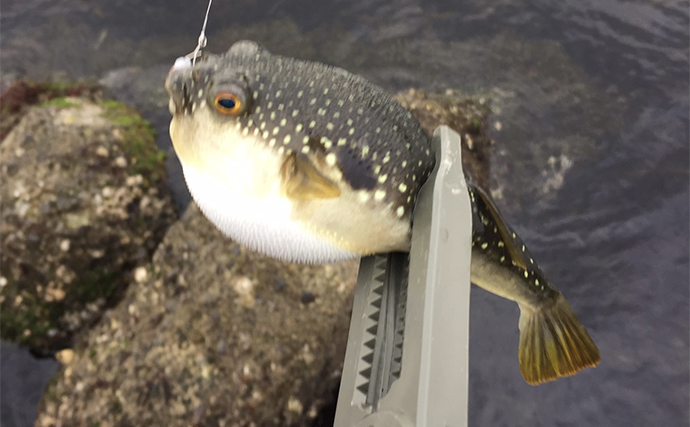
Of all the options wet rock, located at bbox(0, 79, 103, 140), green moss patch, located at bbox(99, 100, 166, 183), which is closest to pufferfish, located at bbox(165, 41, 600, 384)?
green moss patch, located at bbox(99, 100, 166, 183)

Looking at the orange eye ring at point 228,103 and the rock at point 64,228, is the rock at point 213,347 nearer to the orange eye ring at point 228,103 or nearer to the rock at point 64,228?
the rock at point 64,228

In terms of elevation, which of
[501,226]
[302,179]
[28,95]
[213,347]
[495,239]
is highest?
[302,179]

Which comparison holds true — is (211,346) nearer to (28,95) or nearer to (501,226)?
(501,226)

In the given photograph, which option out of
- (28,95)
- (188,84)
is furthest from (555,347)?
(28,95)

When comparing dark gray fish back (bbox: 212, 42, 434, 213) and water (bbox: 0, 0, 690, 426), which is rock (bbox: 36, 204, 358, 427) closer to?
water (bbox: 0, 0, 690, 426)

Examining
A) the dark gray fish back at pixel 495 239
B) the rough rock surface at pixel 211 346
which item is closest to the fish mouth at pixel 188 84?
the dark gray fish back at pixel 495 239
